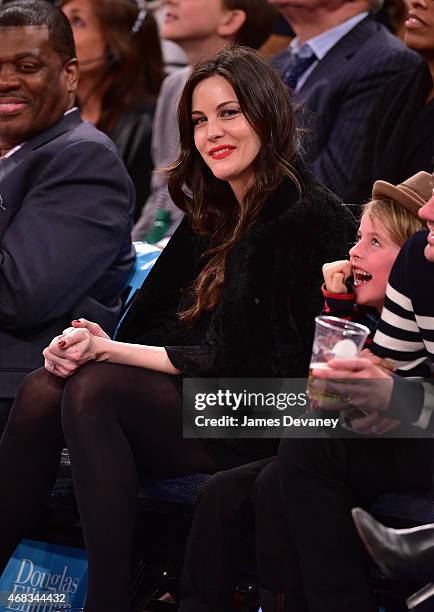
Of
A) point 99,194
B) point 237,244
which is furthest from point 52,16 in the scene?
point 237,244

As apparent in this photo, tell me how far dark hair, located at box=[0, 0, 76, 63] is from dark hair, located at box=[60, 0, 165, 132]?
1.23m

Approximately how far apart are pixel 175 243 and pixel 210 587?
958 mm

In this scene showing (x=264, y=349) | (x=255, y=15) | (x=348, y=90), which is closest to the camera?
(x=264, y=349)

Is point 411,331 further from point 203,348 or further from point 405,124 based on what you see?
point 405,124

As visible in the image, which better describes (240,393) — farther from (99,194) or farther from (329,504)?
(99,194)

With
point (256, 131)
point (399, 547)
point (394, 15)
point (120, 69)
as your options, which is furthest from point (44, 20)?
point (399, 547)

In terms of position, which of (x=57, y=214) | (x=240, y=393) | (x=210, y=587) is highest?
(x=57, y=214)

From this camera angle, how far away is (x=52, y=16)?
3463 millimetres

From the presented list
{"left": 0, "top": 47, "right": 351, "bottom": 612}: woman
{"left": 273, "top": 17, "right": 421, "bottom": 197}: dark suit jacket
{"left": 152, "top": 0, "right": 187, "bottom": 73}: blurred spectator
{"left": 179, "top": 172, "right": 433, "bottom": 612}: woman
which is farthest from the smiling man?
{"left": 152, "top": 0, "right": 187, "bottom": 73}: blurred spectator

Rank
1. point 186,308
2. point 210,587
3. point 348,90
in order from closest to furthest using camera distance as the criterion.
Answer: point 210,587
point 186,308
point 348,90

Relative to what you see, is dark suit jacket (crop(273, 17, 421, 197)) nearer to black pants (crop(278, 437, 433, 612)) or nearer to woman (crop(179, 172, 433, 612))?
woman (crop(179, 172, 433, 612))

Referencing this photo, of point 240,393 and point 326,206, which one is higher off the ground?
point 326,206

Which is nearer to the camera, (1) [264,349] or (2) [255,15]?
(1) [264,349]

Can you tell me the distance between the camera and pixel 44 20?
3.44 meters
